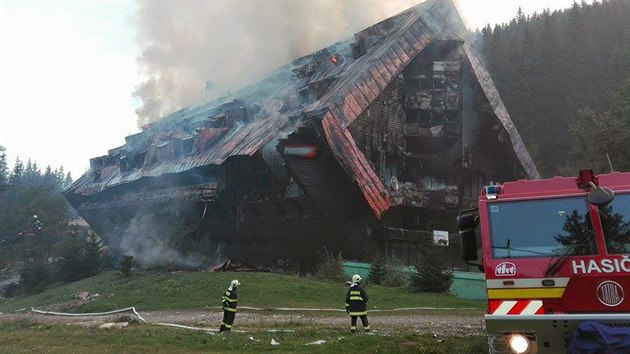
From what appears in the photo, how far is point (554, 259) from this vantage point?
6.01 metres

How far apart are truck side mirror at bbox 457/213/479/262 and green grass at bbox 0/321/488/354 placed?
2904 millimetres

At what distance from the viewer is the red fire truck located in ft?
17.2

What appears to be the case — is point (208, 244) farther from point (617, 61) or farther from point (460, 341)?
point (617, 61)

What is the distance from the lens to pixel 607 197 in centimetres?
586

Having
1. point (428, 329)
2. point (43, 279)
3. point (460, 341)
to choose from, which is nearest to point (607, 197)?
point (460, 341)

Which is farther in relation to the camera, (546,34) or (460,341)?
(546,34)

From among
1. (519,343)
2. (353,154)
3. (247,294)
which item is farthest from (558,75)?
(519,343)

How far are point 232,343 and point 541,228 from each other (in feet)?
21.0

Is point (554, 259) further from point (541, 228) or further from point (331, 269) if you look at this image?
point (331, 269)

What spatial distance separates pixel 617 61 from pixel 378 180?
1873 inches

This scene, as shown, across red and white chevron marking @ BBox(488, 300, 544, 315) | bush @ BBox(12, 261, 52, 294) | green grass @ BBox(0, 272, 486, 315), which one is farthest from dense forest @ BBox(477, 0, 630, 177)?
red and white chevron marking @ BBox(488, 300, 544, 315)

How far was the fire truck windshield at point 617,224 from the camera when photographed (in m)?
5.89

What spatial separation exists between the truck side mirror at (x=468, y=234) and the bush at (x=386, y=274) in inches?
637

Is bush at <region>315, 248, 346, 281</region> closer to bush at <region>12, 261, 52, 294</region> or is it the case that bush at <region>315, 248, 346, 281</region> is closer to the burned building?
the burned building
